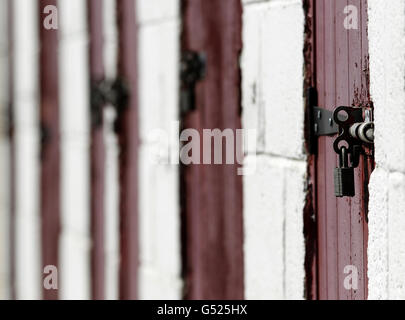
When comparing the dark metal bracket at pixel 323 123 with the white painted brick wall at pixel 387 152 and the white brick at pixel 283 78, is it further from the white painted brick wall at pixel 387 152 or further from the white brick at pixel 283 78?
the white painted brick wall at pixel 387 152

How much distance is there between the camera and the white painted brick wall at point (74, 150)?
448 cm

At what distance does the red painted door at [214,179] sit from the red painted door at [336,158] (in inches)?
23.2

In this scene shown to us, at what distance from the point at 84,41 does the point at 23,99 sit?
1356 mm

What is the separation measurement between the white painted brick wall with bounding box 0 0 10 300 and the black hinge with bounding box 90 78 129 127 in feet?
6.44

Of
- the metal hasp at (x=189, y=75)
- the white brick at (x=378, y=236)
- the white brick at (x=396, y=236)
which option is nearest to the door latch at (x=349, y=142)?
the white brick at (x=378, y=236)

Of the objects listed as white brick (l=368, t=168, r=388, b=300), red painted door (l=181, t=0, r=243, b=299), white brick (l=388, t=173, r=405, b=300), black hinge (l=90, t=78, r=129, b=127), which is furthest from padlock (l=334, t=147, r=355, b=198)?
black hinge (l=90, t=78, r=129, b=127)

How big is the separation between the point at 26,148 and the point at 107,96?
1.82 metres

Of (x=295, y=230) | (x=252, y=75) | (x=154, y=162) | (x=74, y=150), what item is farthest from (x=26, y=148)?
(x=295, y=230)

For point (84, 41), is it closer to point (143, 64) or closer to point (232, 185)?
point (143, 64)

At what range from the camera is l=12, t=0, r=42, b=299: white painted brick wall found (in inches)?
213

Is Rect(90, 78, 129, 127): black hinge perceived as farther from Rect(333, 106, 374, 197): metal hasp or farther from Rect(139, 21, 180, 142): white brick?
Rect(333, 106, 374, 197): metal hasp

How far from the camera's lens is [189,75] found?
340 centimetres

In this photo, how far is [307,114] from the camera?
2523mm
